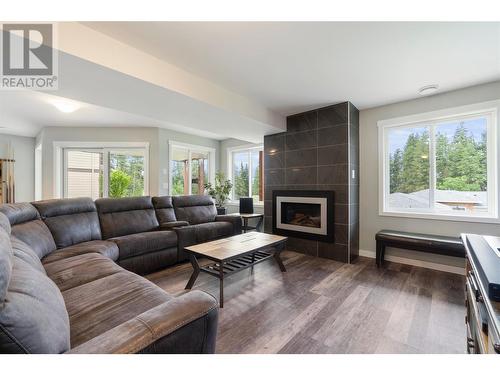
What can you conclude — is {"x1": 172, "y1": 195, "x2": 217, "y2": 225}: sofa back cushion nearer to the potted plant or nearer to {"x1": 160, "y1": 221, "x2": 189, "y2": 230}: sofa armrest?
{"x1": 160, "y1": 221, "x2": 189, "y2": 230}: sofa armrest

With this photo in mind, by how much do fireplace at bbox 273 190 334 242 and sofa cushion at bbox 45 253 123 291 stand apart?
2.72 metres

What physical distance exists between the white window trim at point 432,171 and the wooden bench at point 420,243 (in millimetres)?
277

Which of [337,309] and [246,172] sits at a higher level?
[246,172]

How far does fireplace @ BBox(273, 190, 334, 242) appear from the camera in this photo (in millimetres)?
3363

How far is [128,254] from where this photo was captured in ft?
8.36

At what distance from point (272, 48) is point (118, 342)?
2.21 metres

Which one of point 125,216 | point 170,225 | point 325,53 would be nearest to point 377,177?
point 325,53

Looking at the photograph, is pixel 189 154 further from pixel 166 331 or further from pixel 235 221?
pixel 166 331

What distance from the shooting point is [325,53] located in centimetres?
199

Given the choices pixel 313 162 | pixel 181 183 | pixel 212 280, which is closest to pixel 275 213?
pixel 313 162

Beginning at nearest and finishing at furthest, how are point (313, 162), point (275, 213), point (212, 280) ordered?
1. point (212, 280)
2. point (313, 162)
3. point (275, 213)

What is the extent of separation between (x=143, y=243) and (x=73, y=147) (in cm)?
355

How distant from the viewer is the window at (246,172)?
5368 mm

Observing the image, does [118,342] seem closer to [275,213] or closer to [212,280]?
[212,280]
